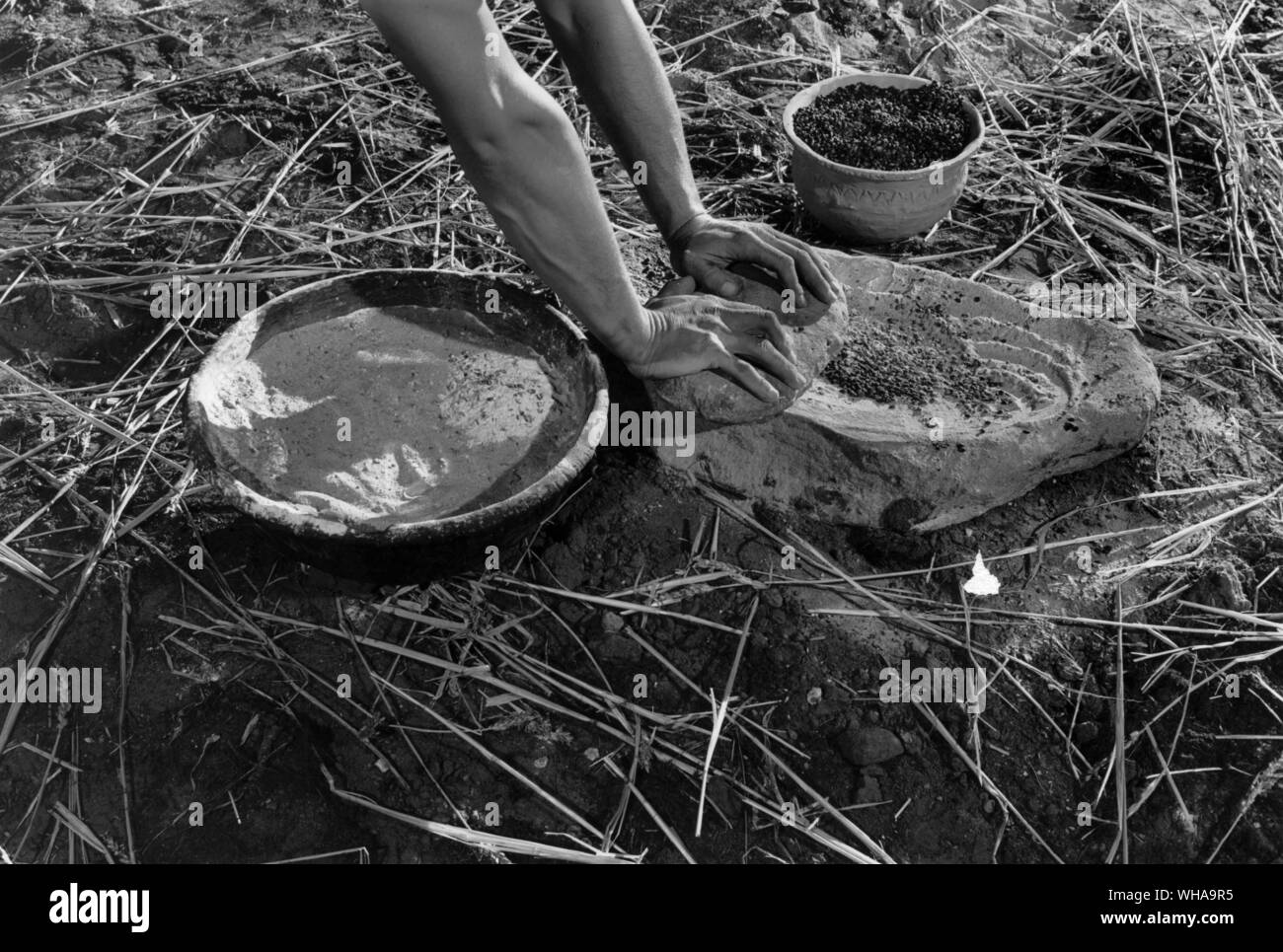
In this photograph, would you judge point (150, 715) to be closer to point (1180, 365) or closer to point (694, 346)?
point (694, 346)

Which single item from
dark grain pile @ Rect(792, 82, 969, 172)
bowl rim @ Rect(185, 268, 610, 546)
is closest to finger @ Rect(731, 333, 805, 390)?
bowl rim @ Rect(185, 268, 610, 546)

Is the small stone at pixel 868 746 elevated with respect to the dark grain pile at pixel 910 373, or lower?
lower

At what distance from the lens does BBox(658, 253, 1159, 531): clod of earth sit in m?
2.93

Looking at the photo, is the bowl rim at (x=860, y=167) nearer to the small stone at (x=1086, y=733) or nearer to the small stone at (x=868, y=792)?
the small stone at (x=1086, y=733)

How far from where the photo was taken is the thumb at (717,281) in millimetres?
3096

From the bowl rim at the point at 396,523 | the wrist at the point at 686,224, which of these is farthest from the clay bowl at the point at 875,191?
the bowl rim at the point at 396,523

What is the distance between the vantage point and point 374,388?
2.87 m

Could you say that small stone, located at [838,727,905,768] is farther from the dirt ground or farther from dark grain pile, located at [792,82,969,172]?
dark grain pile, located at [792,82,969,172]

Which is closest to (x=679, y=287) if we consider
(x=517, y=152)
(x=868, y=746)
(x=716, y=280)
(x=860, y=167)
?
(x=716, y=280)

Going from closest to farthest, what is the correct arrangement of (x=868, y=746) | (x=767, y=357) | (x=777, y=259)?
(x=868, y=746)
(x=767, y=357)
(x=777, y=259)

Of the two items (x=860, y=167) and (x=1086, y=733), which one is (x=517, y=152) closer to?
(x=860, y=167)

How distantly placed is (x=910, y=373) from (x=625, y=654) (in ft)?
3.40

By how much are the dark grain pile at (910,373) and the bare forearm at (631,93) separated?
1.84 feet

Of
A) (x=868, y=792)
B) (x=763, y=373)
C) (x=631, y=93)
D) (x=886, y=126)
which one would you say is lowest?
(x=868, y=792)
